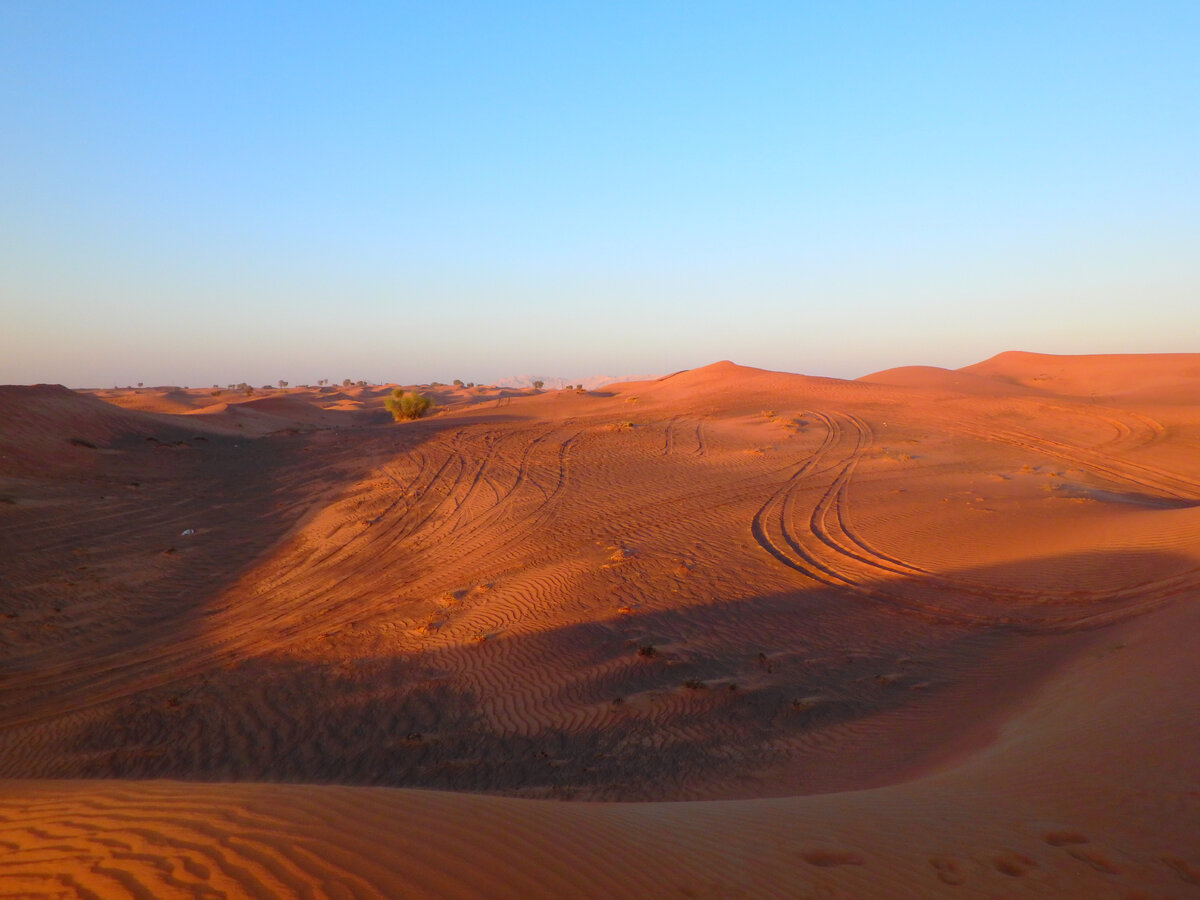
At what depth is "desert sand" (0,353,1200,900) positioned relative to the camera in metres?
3.47

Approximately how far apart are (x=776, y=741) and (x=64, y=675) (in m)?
8.77

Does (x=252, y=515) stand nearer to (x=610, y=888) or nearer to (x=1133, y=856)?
(x=610, y=888)

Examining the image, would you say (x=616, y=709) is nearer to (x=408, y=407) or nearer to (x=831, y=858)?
(x=831, y=858)

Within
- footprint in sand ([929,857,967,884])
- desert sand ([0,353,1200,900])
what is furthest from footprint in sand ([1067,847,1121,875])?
footprint in sand ([929,857,967,884])

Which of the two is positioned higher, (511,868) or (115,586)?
(511,868)

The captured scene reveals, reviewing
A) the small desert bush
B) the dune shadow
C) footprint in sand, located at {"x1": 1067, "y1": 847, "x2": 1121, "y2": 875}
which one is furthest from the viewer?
the small desert bush

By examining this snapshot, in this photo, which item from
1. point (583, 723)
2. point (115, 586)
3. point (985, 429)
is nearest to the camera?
point (583, 723)

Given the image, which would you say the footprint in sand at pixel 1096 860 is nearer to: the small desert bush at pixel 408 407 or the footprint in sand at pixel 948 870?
the footprint in sand at pixel 948 870

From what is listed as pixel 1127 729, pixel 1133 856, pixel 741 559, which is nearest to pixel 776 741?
pixel 1127 729

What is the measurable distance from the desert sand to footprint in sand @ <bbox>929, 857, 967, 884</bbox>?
19 millimetres

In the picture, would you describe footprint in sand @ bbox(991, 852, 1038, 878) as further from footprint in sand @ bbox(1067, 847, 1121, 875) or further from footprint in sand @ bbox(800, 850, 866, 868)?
footprint in sand @ bbox(800, 850, 866, 868)

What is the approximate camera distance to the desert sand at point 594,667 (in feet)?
11.4

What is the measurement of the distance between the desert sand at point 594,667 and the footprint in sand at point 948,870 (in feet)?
0.06

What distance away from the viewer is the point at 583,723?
710 centimetres
